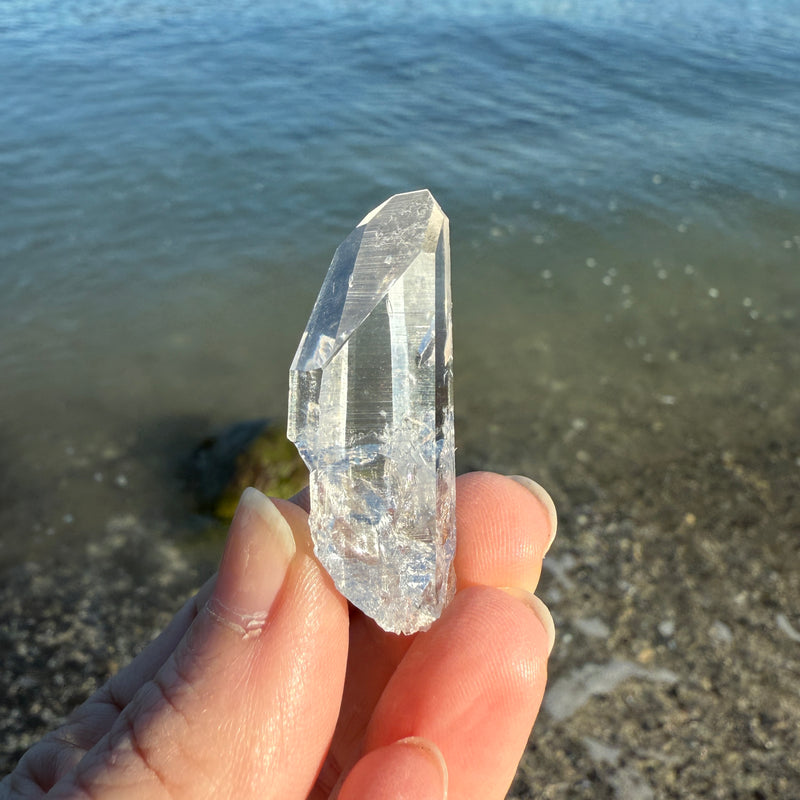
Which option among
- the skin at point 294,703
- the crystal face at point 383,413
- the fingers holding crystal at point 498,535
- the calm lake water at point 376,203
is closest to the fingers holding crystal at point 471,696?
the skin at point 294,703

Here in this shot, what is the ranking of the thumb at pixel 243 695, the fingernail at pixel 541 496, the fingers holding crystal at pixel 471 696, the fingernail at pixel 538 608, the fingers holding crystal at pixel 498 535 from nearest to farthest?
the thumb at pixel 243 695
the fingers holding crystal at pixel 471 696
the fingernail at pixel 538 608
the fingers holding crystal at pixel 498 535
the fingernail at pixel 541 496

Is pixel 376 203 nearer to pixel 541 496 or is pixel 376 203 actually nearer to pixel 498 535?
pixel 541 496

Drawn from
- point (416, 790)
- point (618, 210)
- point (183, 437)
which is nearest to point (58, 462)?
point (183, 437)

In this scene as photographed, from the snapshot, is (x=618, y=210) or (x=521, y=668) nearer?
(x=521, y=668)

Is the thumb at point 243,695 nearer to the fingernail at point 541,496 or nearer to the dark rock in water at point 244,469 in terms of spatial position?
the fingernail at point 541,496

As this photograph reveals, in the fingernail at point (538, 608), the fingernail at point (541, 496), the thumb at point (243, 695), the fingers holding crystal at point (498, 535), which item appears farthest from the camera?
the fingernail at point (541, 496)

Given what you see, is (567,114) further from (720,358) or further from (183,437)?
(183,437)
